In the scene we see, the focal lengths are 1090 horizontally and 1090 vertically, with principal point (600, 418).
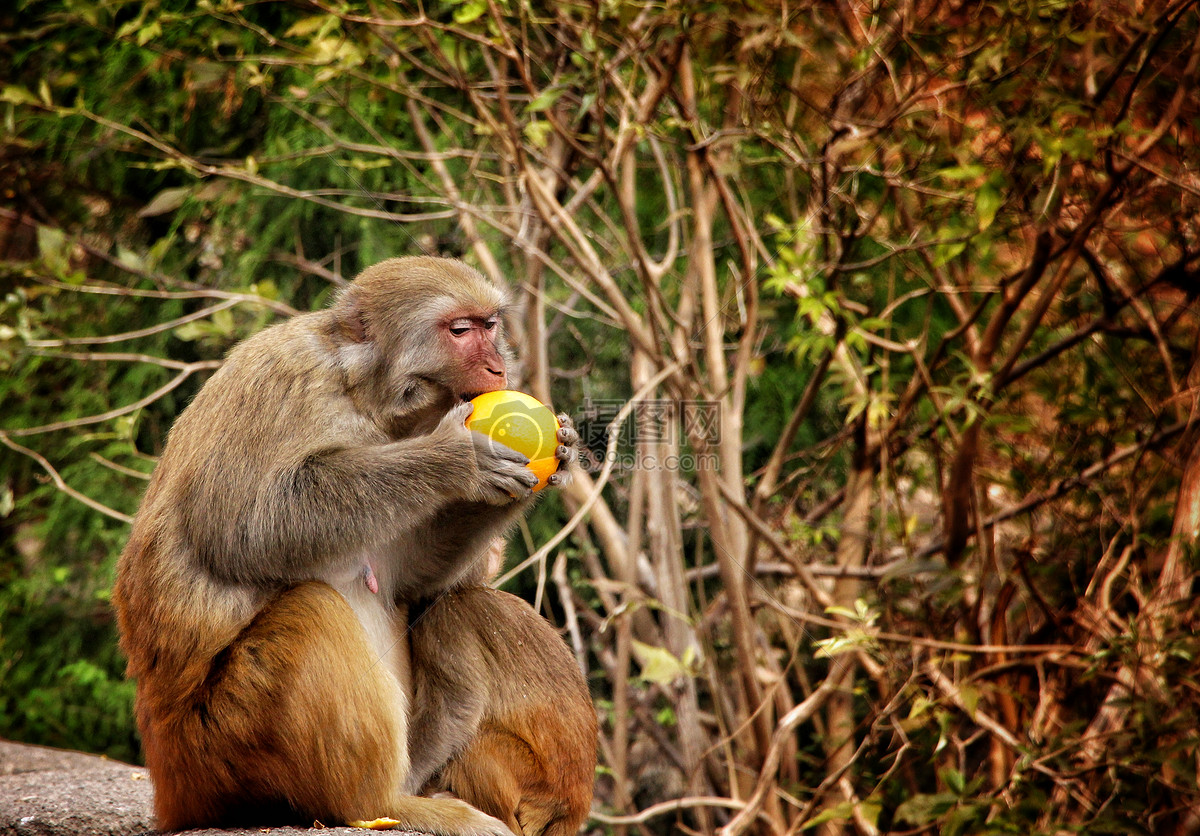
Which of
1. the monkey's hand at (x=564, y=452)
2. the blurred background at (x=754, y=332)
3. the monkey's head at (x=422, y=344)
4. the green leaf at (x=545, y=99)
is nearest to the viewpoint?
the monkey's hand at (x=564, y=452)

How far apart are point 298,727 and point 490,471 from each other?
0.81 m

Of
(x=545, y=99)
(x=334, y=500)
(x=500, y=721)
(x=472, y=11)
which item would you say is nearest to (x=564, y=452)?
(x=334, y=500)

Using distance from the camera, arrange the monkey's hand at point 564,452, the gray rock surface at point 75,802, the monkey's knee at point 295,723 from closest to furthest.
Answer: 1. the monkey's knee at point 295,723
2. the monkey's hand at point 564,452
3. the gray rock surface at point 75,802

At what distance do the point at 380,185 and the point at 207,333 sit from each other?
1557mm

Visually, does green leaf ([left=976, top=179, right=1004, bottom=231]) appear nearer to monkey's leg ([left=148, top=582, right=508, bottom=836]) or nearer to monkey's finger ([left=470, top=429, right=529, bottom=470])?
monkey's finger ([left=470, top=429, right=529, bottom=470])

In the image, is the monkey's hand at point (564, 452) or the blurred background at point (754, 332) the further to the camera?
the blurred background at point (754, 332)

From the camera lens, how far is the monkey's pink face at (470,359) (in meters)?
3.20

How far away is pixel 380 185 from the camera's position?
5898mm

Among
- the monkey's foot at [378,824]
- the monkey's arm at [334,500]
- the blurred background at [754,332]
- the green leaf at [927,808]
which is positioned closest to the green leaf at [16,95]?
the blurred background at [754,332]

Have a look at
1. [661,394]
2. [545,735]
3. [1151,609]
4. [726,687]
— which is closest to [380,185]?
[661,394]

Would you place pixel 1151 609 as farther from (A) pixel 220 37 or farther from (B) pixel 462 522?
(A) pixel 220 37

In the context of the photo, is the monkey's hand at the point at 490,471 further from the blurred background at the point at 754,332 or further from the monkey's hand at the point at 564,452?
the blurred background at the point at 754,332

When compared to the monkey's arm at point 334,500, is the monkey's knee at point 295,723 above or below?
below

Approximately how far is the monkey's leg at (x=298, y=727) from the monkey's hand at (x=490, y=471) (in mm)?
463
